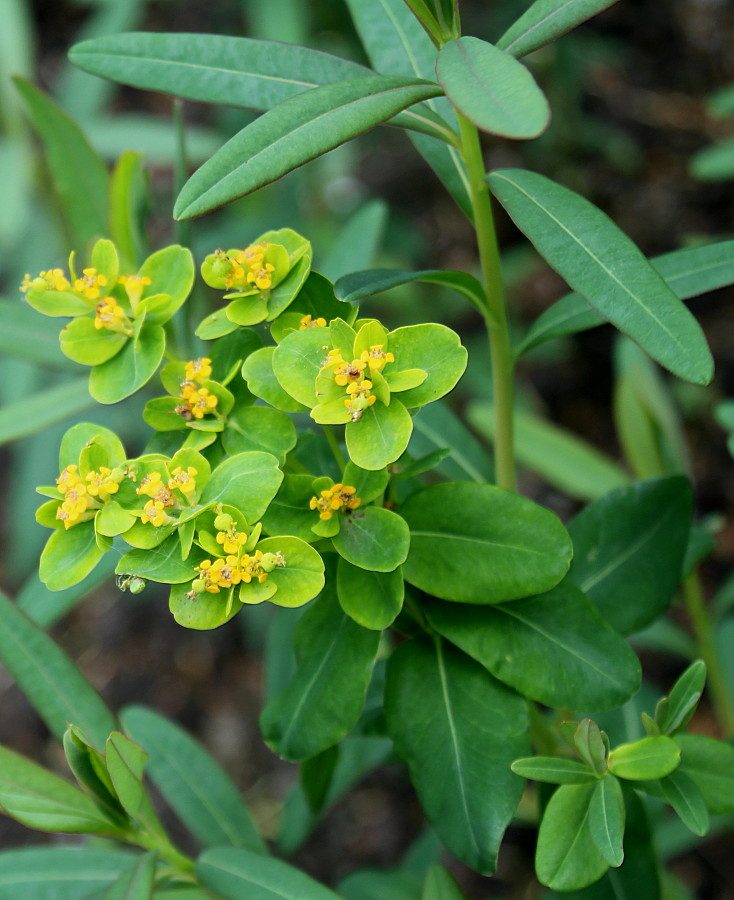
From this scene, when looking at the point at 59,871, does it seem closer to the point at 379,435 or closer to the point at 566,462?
the point at 379,435

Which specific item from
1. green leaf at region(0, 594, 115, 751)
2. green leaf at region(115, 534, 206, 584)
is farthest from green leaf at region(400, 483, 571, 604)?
green leaf at region(0, 594, 115, 751)

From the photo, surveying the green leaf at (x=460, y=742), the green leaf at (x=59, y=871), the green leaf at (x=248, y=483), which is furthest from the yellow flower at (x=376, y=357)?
the green leaf at (x=59, y=871)

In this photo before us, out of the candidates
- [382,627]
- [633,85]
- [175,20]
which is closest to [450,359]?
[382,627]

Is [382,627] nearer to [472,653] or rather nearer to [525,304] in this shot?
[472,653]

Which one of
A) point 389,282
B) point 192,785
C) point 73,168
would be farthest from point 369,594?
point 73,168

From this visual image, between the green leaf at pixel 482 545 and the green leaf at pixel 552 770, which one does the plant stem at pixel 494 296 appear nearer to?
the green leaf at pixel 482 545

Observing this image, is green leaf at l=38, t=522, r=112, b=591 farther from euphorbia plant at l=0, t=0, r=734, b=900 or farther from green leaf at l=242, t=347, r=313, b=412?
green leaf at l=242, t=347, r=313, b=412

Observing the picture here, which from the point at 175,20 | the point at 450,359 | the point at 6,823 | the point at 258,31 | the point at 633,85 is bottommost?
the point at 6,823
